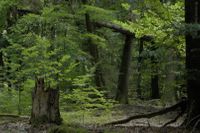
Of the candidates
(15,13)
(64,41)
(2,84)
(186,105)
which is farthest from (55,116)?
(15,13)

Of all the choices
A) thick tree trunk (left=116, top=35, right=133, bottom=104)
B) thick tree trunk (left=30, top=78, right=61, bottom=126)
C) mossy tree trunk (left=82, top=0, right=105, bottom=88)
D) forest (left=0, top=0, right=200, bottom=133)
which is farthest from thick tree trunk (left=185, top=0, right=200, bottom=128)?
thick tree trunk (left=116, top=35, right=133, bottom=104)

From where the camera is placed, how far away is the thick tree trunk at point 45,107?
9.10m

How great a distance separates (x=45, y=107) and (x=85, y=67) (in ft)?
11.8

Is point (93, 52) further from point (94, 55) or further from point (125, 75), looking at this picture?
point (125, 75)

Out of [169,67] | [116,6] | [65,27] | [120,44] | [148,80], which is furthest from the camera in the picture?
[148,80]

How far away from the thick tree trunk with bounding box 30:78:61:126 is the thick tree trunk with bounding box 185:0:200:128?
9.53ft

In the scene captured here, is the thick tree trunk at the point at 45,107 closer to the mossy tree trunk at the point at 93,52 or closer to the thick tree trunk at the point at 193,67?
the thick tree trunk at the point at 193,67

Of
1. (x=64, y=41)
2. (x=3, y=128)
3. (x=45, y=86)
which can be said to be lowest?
(x=3, y=128)

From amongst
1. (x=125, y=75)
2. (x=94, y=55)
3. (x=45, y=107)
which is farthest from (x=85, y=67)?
(x=125, y=75)

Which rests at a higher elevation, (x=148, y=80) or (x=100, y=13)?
(x=100, y=13)

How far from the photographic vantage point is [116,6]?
19344 mm

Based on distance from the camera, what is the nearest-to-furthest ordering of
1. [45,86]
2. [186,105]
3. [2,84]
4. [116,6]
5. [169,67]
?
[186,105], [45,86], [2,84], [169,67], [116,6]

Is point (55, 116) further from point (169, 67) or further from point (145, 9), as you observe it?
point (169, 67)

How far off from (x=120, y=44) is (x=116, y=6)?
23.0 ft
